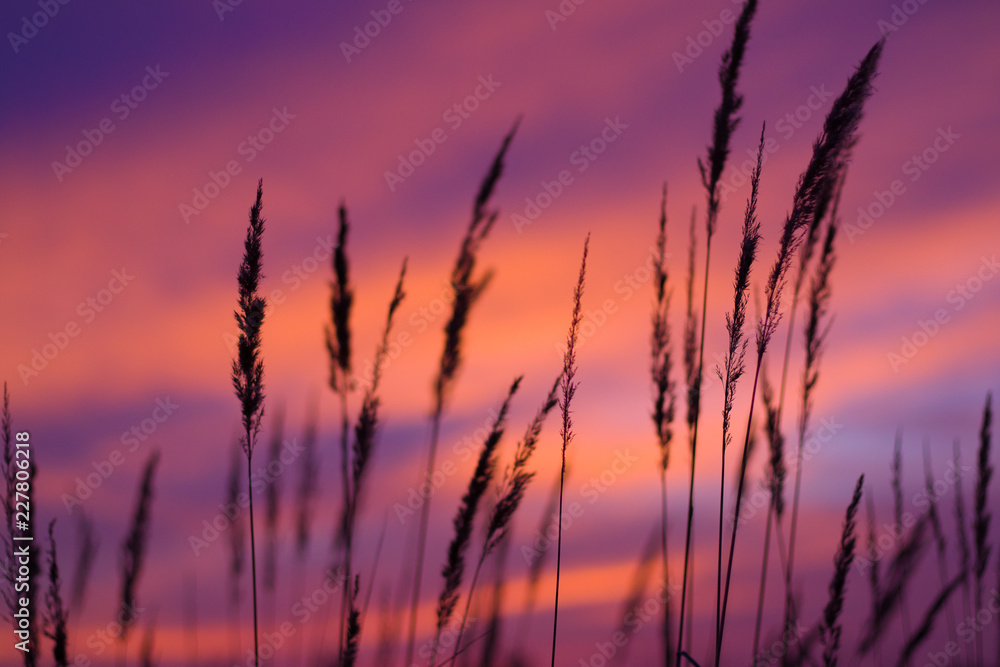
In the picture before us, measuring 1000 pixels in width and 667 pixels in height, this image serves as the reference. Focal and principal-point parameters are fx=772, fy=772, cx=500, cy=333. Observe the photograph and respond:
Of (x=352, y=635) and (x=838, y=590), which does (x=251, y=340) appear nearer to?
(x=352, y=635)

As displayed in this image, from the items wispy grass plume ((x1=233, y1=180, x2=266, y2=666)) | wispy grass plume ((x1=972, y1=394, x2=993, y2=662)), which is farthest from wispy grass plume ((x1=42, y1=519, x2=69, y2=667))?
wispy grass plume ((x1=972, y1=394, x2=993, y2=662))

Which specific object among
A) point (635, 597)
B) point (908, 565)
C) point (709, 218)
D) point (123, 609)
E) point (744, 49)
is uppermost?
point (744, 49)

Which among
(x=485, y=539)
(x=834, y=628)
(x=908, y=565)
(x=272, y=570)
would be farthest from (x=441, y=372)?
(x=272, y=570)

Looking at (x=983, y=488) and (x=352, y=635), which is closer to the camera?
(x=352, y=635)

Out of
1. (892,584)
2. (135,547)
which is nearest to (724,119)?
(892,584)

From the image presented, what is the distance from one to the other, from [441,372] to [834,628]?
1.78 meters

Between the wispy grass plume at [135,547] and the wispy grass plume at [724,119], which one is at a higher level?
the wispy grass plume at [724,119]

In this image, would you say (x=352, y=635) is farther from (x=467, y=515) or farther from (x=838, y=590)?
(x=838, y=590)

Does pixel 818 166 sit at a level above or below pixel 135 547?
above

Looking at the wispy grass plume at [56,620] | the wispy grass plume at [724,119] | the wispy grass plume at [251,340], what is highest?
the wispy grass plume at [724,119]

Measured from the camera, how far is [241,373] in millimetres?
2482

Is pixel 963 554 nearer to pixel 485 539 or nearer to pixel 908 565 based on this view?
pixel 908 565

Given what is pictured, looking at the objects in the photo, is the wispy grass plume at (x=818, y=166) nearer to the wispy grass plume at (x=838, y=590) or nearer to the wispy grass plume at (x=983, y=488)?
the wispy grass plume at (x=838, y=590)

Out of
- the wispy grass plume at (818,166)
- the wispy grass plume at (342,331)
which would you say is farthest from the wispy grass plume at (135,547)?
the wispy grass plume at (818,166)
